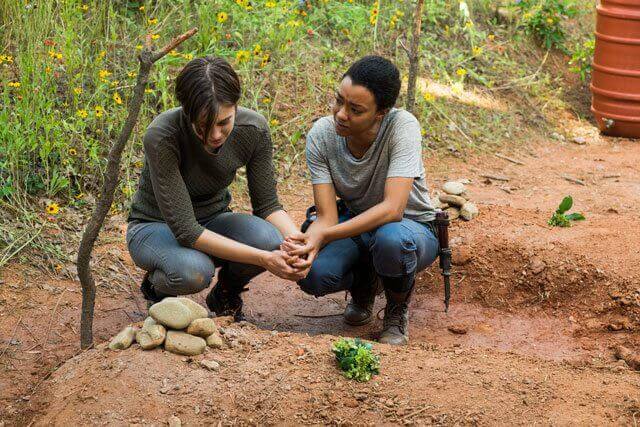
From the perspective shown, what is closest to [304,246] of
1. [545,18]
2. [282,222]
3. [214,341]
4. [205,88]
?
[282,222]

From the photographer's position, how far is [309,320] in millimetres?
4125

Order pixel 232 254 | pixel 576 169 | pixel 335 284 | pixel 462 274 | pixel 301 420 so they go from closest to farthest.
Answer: pixel 301 420, pixel 232 254, pixel 335 284, pixel 462 274, pixel 576 169

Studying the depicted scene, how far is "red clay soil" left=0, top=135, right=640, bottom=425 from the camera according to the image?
2.85 metres

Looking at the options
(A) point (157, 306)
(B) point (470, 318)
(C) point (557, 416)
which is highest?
(A) point (157, 306)

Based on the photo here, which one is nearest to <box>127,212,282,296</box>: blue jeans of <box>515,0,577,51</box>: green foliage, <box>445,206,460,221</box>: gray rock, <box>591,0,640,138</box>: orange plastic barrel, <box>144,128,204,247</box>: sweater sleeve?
<box>144,128,204,247</box>: sweater sleeve

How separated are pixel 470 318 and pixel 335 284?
887 millimetres

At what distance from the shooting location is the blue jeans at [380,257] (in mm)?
3498

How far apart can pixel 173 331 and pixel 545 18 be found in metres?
5.90

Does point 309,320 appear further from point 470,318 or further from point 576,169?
point 576,169

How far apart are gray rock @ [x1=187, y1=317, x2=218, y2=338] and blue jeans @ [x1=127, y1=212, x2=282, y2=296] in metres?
0.32

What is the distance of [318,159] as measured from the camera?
11.9 ft

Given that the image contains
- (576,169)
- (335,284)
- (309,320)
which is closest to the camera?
(335,284)

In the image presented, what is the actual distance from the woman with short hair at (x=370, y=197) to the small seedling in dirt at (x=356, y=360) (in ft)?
1.58

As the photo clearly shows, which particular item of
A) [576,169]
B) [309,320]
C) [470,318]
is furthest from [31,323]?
[576,169]
